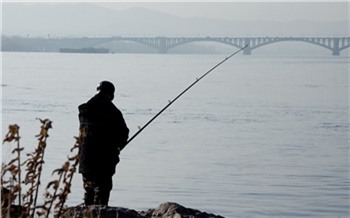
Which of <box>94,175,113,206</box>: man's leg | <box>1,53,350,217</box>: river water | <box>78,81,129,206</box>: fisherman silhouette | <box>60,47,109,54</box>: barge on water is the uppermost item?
<box>60,47,109,54</box>: barge on water

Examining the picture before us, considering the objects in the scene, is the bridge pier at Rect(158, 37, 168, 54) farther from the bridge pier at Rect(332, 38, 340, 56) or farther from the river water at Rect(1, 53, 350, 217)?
the river water at Rect(1, 53, 350, 217)

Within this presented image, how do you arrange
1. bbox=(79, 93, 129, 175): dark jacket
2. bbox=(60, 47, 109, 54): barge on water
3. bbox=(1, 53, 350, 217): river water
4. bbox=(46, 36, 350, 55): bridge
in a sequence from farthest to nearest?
bbox=(60, 47, 109, 54): barge on water
bbox=(46, 36, 350, 55): bridge
bbox=(1, 53, 350, 217): river water
bbox=(79, 93, 129, 175): dark jacket

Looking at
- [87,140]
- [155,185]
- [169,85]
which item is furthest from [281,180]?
[169,85]

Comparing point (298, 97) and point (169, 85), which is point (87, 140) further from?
point (169, 85)

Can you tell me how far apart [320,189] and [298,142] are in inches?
243

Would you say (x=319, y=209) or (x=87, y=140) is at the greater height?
(x=87, y=140)

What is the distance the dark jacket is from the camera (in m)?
7.09

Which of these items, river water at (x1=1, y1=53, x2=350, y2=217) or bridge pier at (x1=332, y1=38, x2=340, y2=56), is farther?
bridge pier at (x1=332, y1=38, x2=340, y2=56)

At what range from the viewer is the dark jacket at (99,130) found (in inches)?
279

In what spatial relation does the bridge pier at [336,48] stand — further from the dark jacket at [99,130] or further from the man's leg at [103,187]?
the dark jacket at [99,130]

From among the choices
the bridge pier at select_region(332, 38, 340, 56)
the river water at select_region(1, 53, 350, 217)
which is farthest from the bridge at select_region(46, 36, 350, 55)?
the river water at select_region(1, 53, 350, 217)

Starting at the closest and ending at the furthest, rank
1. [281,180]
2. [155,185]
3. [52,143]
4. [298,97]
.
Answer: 1. [155,185]
2. [281,180]
3. [52,143]
4. [298,97]

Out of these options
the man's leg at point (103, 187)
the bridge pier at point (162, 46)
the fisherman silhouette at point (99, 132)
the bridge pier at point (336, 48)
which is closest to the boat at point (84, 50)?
the bridge pier at point (162, 46)

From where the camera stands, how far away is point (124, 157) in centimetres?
1616
